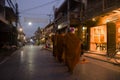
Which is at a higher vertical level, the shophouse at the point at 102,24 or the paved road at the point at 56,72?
the shophouse at the point at 102,24

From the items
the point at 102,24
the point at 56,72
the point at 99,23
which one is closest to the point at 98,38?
the point at 99,23

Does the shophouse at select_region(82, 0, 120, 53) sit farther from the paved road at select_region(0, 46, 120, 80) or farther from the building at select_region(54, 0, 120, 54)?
the paved road at select_region(0, 46, 120, 80)

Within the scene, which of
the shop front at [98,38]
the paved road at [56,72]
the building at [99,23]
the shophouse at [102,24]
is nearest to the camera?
the paved road at [56,72]

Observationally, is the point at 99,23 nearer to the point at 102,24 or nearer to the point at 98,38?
the point at 102,24

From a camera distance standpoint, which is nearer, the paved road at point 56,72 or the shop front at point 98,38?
the paved road at point 56,72

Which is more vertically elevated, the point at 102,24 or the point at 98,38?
the point at 102,24

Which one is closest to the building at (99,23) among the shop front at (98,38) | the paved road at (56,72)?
the shop front at (98,38)

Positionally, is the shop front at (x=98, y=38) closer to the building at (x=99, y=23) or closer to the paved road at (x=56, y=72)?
the building at (x=99, y=23)

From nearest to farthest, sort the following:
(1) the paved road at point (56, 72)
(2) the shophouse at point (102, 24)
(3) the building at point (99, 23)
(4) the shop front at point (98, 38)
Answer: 1. (1) the paved road at point (56, 72)
2. (2) the shophouse at point (102, 24)
3. (3) the building at point (99, 23)
4. (4) the shop front at point (98, 38)

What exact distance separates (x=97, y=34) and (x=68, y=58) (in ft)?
57.6

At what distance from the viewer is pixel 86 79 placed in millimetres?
10570

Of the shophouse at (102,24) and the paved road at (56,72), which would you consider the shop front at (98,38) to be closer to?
the shophouse at (102,24)

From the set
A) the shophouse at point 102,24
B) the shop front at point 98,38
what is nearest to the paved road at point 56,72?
the shophouse at point 102,24

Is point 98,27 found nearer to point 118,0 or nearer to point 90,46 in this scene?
point 90,46
